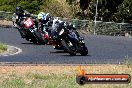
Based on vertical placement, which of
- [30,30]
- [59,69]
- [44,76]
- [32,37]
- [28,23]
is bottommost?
[32,37]

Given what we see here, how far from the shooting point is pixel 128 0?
41375mm

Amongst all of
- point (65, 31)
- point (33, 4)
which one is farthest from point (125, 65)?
point (33, 4)

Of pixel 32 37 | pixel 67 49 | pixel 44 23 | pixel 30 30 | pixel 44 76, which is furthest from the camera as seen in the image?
pixel 32 37

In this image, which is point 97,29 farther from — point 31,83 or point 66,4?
point 31,83

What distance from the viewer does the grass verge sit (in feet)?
33.6

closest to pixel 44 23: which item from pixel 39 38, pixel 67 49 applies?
pixel 39 38

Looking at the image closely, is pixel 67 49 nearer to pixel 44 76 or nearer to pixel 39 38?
pixel 39 38

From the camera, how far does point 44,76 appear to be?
39.4 ft

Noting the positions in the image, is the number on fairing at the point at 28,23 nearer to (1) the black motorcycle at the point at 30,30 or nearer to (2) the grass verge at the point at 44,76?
(1) the black motorcycle at the point at 30,30

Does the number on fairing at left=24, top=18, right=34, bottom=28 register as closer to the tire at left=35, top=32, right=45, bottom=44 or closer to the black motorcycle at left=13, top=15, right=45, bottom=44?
the black motorcycle at left=13, top=15, right=45, bottom=44

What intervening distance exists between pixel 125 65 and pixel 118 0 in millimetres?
28862

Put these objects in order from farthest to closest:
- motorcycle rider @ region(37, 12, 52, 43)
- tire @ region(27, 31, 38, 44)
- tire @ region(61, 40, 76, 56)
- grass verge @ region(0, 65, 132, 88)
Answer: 1. tire @ region(27, 31, 38, 44)
2. motorcycle rider @ region(37, 12, 52, 43)
3. tire @ region(61, 40, 76, 56)
4. grass verge @ region(0, 65, 132, 88)

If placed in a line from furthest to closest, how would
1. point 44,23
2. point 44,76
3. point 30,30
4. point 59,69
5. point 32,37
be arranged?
point 32,37 < point 30,30 < point 44,23 < point 59,69 < point 44,76

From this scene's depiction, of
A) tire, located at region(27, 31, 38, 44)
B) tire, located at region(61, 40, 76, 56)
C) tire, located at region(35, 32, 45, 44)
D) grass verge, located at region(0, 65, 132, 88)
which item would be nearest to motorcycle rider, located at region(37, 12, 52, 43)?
tire, located at region(35, 32, 45, 44)
